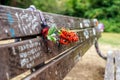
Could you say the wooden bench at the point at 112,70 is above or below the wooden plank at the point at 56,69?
below

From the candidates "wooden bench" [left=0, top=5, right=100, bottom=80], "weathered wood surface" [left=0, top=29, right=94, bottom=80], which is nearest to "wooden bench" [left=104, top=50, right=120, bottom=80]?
"wooden bench" [left=0, top=5, right=100, bottom=80]

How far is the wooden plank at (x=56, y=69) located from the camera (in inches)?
91.5

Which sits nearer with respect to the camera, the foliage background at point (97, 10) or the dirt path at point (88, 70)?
the dirt path at point (88, 70)

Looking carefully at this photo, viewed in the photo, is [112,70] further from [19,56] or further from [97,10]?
[97,10]

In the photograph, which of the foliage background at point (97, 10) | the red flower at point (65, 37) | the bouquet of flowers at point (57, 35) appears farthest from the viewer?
the foliage background at point (97, 10)

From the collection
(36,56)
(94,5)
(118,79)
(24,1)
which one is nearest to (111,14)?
(94,5)

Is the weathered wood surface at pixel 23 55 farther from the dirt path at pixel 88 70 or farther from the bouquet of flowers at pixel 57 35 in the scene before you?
the dirt path at pixel 88 70

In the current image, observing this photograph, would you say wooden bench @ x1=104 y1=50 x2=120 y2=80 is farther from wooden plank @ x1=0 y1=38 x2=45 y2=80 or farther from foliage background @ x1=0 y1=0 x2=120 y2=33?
foliage background @ x1=0 y1=0 x2=120 y2=33

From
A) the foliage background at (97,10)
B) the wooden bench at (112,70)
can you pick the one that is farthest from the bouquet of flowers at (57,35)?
the foliage background at (97,10)

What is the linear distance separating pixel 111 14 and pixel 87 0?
172 cm

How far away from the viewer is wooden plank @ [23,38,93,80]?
2325mm

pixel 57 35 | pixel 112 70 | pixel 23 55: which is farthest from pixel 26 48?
pixel 112 70

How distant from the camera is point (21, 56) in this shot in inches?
81.1

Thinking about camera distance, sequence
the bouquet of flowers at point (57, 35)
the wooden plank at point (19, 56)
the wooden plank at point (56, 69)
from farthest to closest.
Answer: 1. the bouquet of flowers at point (57, 35)
2. the wooden plank at point (56, 69)
3. the wooden plank at point (19, 56)
